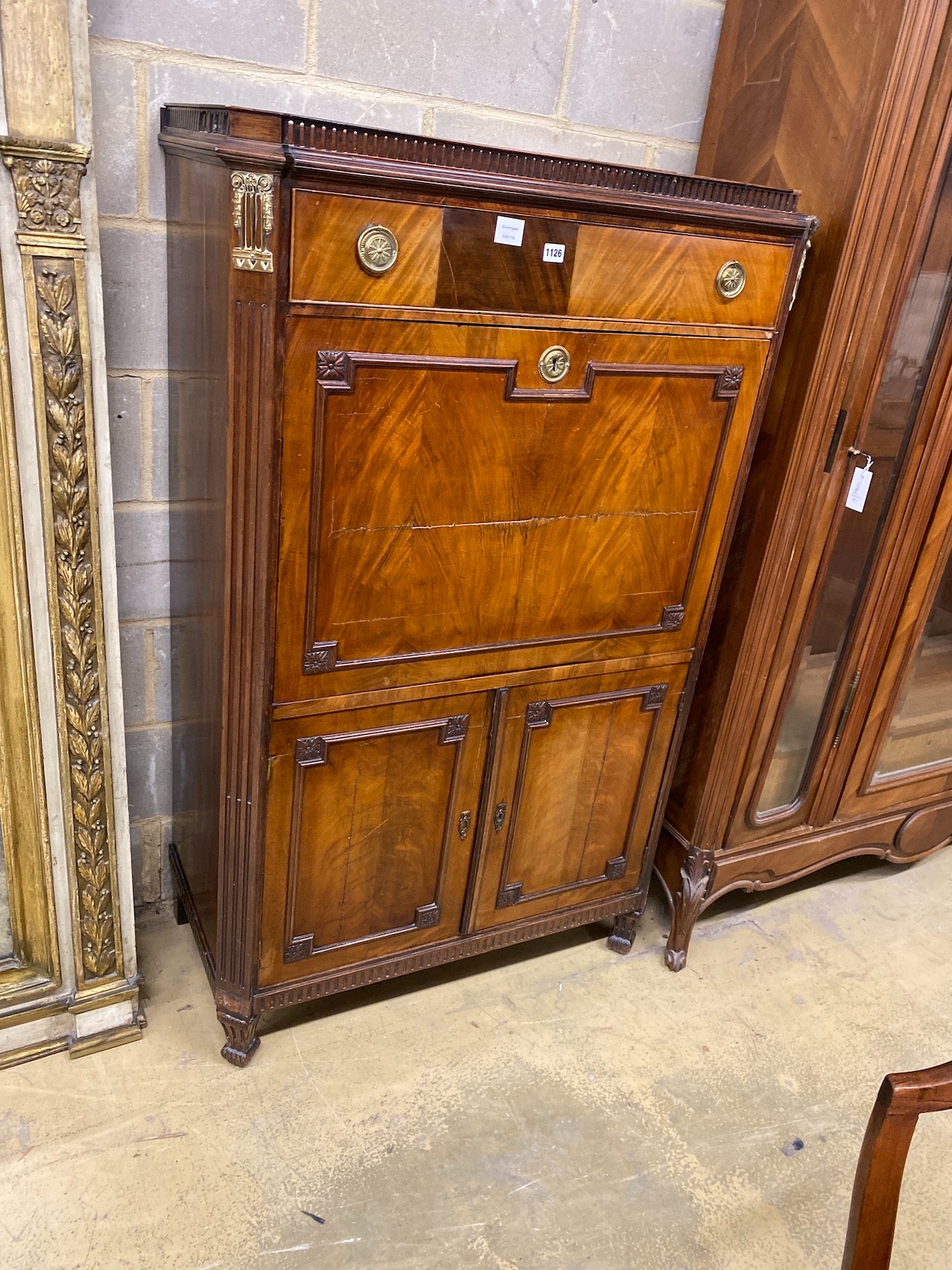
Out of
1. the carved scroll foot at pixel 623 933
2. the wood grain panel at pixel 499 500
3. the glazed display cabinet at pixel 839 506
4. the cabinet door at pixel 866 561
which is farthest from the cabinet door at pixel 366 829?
the cabinet door at pixel 866 561

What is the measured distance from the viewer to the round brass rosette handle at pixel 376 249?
4.05 feet

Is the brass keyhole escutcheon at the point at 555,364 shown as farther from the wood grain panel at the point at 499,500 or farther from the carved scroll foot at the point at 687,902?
the carved scroll foot at the point at 687,902

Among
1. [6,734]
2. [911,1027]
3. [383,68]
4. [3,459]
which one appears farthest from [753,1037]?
[383,68]

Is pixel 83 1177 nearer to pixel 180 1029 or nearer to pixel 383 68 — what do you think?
pixel 180 1029

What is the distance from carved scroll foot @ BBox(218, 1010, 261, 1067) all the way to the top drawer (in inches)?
46.7

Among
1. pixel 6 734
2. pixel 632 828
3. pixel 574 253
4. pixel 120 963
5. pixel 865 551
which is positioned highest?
pixel 574 253

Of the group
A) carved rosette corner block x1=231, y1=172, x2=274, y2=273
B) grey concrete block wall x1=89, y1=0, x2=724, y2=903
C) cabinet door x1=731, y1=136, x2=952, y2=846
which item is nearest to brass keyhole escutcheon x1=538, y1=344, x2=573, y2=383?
carved rosette corner block x1=231, y1=172, x2=274, y2=273

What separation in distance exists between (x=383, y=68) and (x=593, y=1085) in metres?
1.84

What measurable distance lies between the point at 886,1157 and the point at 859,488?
49.6 inches

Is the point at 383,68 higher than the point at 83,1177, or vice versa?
the point at 383,68

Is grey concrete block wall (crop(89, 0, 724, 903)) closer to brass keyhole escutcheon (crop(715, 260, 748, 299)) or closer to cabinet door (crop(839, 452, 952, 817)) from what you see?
brass keyhole escutcheon (crop(715, 260, 748, 299))

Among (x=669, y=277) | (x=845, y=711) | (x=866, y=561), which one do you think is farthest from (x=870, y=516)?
(x=669, y=277)

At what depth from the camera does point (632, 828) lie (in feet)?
6.39

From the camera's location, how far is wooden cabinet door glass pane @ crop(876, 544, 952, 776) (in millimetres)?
2117
